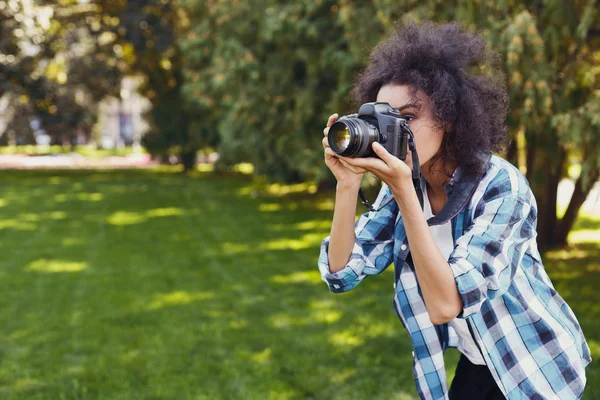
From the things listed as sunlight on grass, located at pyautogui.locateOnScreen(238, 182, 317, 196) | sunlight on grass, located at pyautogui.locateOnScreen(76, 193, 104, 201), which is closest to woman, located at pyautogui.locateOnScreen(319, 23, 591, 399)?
sunlight on grass, located at pyautogui.locateOnScreen(238, 182, 317, 196)

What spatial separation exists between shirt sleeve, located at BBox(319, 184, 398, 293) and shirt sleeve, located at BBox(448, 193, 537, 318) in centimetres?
37

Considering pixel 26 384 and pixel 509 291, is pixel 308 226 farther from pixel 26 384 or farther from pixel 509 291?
pixel 509 291

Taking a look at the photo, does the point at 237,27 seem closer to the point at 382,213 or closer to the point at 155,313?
the point at 155,313

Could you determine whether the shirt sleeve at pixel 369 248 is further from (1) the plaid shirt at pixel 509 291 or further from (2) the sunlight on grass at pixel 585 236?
(2) the sunlight on grass at pixel 585 236

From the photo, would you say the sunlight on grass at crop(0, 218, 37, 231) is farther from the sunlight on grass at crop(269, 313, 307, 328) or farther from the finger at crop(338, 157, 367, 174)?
the finger at crop(338, 157, 367, 174)

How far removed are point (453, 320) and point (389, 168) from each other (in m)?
0.61

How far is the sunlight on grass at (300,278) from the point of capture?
22.8ft

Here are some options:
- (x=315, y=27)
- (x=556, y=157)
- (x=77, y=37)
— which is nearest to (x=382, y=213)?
(x=556, y=157)

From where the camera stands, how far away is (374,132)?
1.64 m

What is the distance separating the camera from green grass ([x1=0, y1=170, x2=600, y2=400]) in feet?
13.9

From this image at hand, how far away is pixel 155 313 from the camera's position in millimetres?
5770

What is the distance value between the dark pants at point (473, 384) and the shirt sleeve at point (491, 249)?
0.40 metres

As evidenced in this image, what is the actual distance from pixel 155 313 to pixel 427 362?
406 cm

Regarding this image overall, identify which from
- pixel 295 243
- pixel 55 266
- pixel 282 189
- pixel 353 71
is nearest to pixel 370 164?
pixel 353 71
